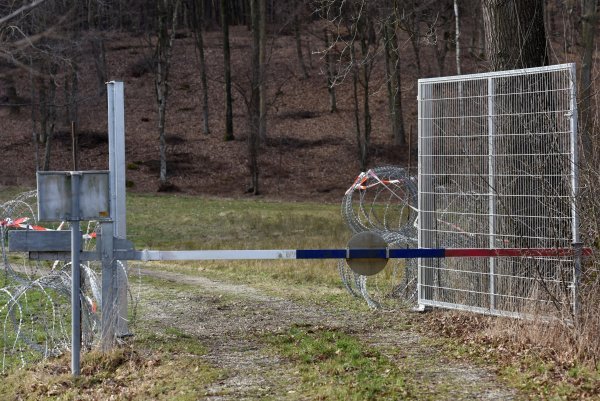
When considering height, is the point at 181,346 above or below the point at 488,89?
below

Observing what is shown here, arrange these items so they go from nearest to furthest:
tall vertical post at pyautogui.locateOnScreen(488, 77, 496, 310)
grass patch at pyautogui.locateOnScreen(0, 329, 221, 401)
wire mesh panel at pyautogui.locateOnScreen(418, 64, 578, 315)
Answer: grass patch at pyautogui.locateOnScreen(0, 329, 221, 401) < wire mesh panel at pyautogui.locateOnScreen(418, 64, 578, 315) < tall vertical post at pyautogui.locateOnScreen(488, 77, 496, 310)

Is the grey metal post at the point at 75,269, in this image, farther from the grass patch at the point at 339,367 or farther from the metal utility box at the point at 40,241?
the grass patch at the point at 339,367

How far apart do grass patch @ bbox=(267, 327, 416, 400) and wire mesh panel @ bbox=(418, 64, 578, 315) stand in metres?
1.68

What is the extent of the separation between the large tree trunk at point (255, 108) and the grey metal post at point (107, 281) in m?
26.9

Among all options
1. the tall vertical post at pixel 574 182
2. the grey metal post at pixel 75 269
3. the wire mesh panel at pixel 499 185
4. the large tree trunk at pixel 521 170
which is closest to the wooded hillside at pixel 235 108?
the wire mesh panel at pixel 499 185

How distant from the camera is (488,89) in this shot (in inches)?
413

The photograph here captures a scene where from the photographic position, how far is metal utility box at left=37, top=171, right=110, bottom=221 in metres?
8.67

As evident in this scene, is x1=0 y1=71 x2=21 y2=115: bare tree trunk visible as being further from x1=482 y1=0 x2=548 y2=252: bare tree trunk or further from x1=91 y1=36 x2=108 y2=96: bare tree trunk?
x1=482 y1=0 x2=548 y2=252: bare tree trunk

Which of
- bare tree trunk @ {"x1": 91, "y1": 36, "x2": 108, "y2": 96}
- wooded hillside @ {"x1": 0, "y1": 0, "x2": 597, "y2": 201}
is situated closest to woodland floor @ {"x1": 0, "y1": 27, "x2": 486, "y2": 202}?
wooded hillside @ {"x1": 0, "y1": 0, "x2": 597, "y2": 201}

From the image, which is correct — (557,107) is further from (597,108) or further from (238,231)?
(238,231)

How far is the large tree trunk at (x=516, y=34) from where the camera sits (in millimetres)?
11258

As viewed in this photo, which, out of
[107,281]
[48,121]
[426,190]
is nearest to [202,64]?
[48,121]

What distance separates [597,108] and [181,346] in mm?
4616

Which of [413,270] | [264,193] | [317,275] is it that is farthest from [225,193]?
[413,270]
